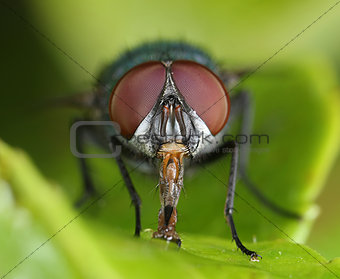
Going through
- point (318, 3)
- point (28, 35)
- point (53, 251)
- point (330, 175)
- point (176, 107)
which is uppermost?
Result: point (318, 3)

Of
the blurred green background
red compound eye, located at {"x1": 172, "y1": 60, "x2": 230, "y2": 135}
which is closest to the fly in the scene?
red compound eye, located at {"x1": 172, "y1": 60, "x2": 230, "y2": 135}

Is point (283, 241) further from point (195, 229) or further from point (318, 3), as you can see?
point (318, 3)

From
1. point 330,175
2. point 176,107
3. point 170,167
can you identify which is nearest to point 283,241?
point 170,167

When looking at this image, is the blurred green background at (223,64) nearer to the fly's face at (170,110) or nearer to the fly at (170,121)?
the fly at (170,121)

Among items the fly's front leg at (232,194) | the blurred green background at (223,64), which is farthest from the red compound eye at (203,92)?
the blurred green background at (223,64)

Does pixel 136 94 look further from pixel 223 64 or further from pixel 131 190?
pixel 223 64

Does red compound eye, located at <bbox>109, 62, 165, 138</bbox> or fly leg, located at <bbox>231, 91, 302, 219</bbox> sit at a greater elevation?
red compound eye, located at <bbox>109, 62, 165, 138</bbox>

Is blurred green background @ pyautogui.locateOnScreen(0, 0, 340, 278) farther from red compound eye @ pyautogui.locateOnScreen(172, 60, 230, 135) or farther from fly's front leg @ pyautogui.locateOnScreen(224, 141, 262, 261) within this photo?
red compound eye @ pyautogui.locateOnScreen(172, 60, 230, 135)
